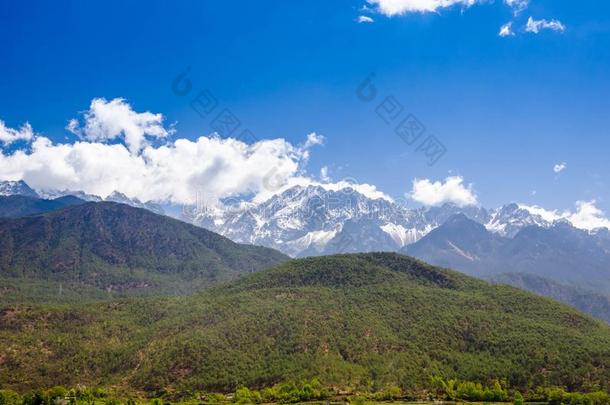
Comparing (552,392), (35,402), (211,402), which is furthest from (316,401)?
(35,402)

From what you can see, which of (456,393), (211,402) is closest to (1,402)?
(211,402)

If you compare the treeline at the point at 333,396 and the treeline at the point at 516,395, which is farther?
the treeline at the point at 333,396

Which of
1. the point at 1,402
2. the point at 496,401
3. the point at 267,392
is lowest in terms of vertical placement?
the point at 496,401

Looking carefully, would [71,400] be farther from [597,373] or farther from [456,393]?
[597,373]

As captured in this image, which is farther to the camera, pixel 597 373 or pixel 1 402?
pixel 597 373

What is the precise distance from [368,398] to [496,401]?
43589 millimetres

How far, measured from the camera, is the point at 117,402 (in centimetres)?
18600

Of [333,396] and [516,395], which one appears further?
[333,396]

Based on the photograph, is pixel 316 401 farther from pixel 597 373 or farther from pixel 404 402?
pixel 597 373

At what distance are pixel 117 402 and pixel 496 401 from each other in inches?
5086

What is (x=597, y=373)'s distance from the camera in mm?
197125

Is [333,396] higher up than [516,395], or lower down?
higher up

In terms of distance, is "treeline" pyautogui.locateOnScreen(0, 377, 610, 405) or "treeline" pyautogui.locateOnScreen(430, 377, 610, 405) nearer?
"treeline" pyautogui.locateOnScreen(430, 377, 610, 405)

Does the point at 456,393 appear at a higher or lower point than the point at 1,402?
lower
